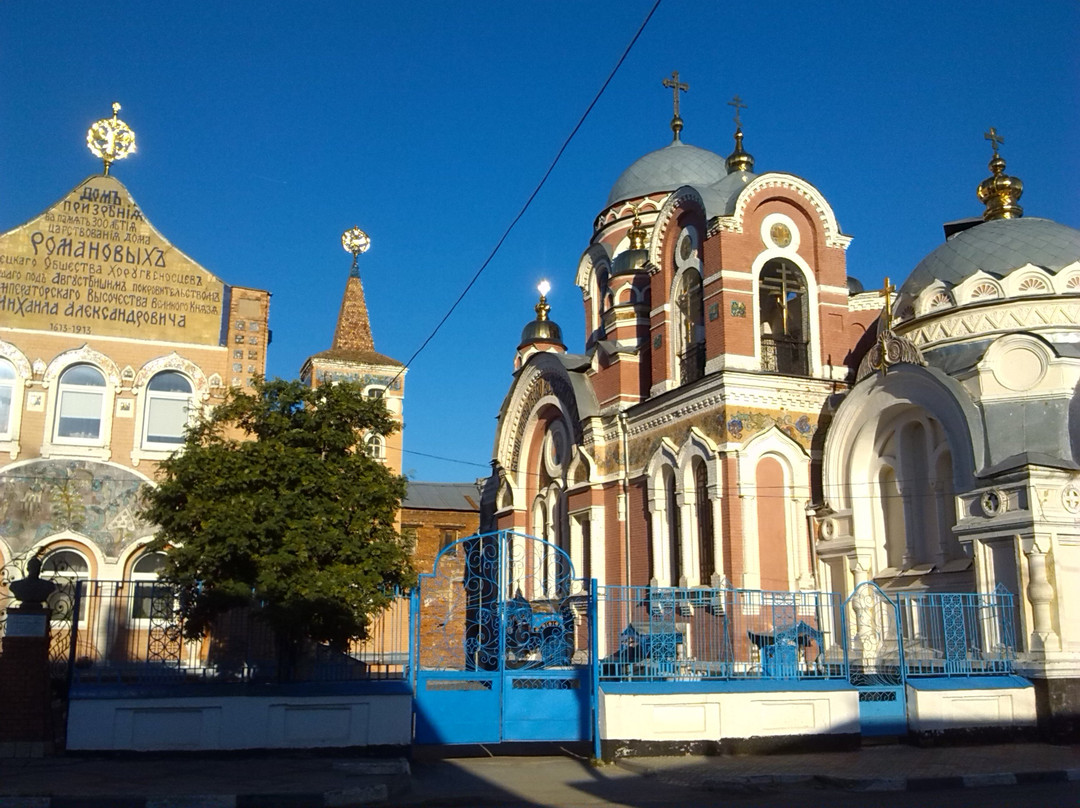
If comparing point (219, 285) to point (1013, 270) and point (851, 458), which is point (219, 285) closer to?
point (851, 458)

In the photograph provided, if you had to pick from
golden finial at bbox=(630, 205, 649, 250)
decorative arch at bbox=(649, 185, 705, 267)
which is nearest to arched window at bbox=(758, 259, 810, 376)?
decorative arch at bbox=(649, 185, 705, 267)

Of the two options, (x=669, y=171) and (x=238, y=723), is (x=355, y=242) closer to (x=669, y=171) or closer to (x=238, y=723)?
(x=669, y=171)

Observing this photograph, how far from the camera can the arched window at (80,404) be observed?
1822 cm

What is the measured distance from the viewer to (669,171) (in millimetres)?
31453

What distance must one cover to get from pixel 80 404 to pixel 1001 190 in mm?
17443

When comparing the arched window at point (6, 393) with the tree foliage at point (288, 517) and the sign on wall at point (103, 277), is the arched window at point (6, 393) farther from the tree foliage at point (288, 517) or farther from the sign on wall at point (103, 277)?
the tree foliage at point (288, 517)

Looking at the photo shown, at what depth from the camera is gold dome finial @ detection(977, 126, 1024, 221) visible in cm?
2023

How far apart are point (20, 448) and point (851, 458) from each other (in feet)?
47.0

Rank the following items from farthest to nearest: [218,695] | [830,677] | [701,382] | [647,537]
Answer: [647,537] < [701,382] < [830,677] < [218,695]

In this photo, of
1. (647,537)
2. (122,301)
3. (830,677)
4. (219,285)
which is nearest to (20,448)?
(122,301)

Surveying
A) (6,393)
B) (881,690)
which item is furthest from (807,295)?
(6,393)

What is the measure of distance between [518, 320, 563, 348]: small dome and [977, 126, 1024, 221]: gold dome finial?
45.8ft

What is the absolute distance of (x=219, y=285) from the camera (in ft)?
64.1

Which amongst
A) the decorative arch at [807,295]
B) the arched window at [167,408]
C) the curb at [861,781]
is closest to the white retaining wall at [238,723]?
the curb at [861,781]
